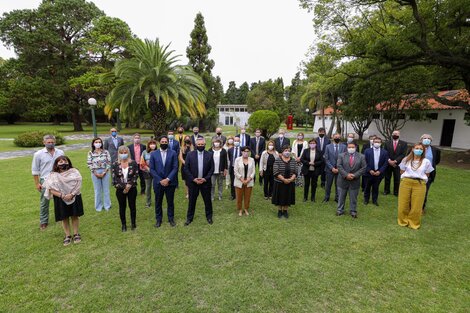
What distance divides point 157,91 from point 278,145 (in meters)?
9.11

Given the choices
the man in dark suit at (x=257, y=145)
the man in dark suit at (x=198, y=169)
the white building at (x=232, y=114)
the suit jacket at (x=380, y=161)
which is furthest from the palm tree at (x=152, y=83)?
the white building at (x=232, y=114)

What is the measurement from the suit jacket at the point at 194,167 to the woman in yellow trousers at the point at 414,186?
4.27 metres

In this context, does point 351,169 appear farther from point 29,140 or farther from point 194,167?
point 29,140

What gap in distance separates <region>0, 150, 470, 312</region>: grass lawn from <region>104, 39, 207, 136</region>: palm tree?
9.52 metres

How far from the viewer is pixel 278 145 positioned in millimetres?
7578

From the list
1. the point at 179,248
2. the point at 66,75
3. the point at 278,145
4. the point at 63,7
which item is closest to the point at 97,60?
the point at 66,75

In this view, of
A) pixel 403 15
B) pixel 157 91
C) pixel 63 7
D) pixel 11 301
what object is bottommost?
pixel 11 301

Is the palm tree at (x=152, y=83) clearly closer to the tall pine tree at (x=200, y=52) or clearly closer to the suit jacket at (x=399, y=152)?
the suit jacket at (x=399, y=152)

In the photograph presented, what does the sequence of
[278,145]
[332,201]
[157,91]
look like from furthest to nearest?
1. [157,91]
2. [278,145]
3. [332,201]

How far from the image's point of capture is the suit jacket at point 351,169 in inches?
216

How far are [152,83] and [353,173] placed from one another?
1253cm

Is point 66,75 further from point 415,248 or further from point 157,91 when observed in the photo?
point 415,248

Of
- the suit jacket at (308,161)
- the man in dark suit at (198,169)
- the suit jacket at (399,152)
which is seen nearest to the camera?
the man in dark suit at (198,169)

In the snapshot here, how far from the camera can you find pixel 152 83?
14172 millimetres
